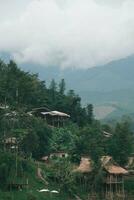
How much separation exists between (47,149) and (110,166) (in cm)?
787

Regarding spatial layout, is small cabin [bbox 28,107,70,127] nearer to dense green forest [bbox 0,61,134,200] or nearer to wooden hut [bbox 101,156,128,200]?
dense green forest [bbox 0,61,134,200]

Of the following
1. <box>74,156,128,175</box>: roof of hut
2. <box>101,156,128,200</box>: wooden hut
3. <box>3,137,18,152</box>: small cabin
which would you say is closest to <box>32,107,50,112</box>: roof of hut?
<box>3,137,18,152</box>: small cabin

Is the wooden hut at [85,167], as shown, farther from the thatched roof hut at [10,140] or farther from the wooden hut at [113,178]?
the thatched roof hut at [10,140]

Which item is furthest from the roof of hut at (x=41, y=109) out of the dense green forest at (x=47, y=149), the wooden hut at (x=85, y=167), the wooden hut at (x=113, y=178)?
the wooden hut at (x=113, y=178)

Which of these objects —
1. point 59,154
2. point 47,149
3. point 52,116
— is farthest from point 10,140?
point 52,116

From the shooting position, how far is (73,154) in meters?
59.7

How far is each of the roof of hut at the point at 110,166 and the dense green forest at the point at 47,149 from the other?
18.4 inches

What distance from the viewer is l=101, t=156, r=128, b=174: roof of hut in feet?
178

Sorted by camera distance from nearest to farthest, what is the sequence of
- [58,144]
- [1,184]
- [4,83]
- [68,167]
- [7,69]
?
[1,184], [68,167], [58,144], [4,83], [7,69]

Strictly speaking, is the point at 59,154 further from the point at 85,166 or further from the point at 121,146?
the point at 85,166

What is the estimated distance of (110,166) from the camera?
54.6 meters

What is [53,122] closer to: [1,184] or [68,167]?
[68,167]

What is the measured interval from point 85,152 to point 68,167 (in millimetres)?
4740

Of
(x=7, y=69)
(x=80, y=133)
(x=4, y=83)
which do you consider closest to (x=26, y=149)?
(x=80, y=133)
